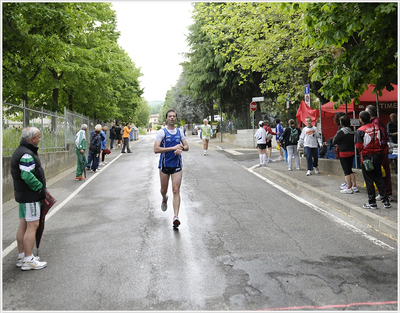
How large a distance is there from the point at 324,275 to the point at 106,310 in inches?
94.6

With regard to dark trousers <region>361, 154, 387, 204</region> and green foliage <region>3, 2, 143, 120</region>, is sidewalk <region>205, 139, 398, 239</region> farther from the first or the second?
green foliage <region>3, 2, 143, 120</region>

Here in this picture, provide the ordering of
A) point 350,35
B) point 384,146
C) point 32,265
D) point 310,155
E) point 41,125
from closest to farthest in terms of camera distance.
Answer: point 32,265 < point 384,146 < point 350,35 < point 310,155 < point 41,125

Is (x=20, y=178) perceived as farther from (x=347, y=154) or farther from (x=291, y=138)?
(x=291, y=138)

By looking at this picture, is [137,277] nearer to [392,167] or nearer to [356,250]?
[356,250]

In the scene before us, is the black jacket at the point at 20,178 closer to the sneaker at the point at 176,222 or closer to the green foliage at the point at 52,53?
the sneaker at the point at 176,222

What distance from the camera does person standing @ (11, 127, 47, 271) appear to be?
15.9ft

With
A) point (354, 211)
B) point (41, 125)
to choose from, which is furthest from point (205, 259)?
point (41, 125)

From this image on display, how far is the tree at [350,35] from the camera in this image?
6.85 metres

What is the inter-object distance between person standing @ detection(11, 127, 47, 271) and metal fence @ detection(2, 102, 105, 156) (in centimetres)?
593

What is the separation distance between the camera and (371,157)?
769cm

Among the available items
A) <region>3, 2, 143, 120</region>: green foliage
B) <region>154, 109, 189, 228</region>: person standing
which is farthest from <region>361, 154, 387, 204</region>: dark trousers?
<region>3, 2, 143, 120</region>: green foliage

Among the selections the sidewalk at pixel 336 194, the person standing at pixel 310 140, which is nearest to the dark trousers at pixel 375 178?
the sidewalk at pixel 336 194

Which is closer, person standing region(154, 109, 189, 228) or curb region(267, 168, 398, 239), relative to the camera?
curb region(267, 168, 398, 239)

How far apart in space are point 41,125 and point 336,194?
10364mm
